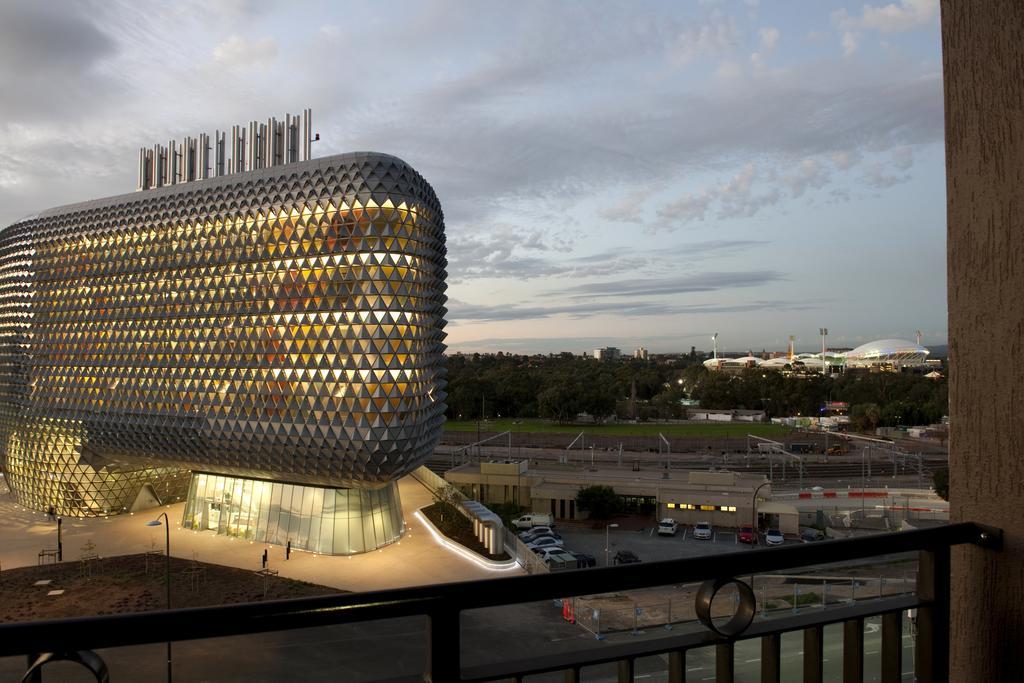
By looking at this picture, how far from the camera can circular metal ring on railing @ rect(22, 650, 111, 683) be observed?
1340 millimetres

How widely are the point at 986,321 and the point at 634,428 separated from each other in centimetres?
7043

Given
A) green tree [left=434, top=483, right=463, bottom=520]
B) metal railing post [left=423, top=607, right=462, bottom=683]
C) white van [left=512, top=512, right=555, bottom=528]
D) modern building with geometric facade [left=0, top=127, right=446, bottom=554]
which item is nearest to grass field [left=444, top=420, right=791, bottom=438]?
green tree [left=434, top=483, right=463, bottom=520]

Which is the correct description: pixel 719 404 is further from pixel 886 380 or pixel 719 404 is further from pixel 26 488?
pixel 26 488

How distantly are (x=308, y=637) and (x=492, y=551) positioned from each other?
7702mm

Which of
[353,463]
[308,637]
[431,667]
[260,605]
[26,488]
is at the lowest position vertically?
[308,637]

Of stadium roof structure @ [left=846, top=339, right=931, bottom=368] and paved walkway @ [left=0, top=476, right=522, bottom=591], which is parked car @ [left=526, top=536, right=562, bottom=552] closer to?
paved walkway @ [left=0, top=476, right=522, bottom=591]

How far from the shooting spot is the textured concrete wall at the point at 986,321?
220 cm

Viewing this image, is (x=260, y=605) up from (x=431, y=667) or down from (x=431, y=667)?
up

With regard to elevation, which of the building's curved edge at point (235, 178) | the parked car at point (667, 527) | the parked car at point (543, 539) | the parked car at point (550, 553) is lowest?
the parked car at point (667, 527)

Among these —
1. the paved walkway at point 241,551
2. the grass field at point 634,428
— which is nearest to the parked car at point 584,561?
the paved walkway at point 241,551

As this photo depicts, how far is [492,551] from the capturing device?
1013 inches

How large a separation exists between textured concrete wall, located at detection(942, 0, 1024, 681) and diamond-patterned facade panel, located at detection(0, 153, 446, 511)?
23.9 m

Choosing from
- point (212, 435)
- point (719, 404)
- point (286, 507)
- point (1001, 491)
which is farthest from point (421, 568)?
point (719, 404)

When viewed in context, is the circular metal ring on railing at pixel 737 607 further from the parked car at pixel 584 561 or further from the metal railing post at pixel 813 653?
the parked car at pixel 584 561
